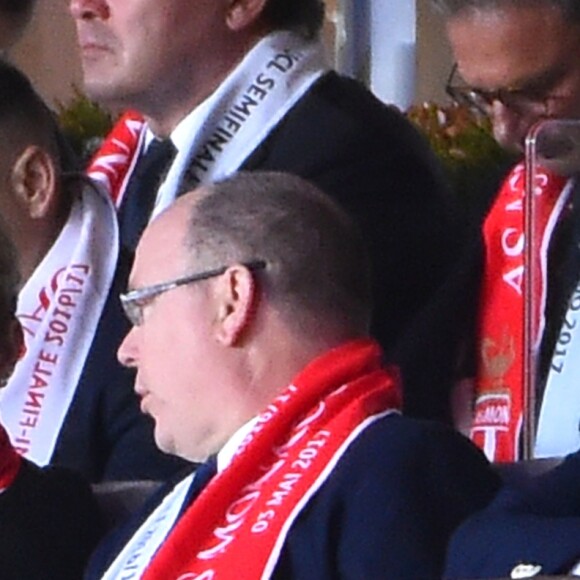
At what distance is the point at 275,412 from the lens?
1.51 m

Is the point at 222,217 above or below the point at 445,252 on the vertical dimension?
above

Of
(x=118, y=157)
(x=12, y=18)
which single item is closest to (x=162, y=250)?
(x=118, y=157)

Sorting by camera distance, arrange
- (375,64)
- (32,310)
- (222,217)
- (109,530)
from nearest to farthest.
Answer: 1. (222,217)
2. (109,530)
3. (32,310)
4. (375,64)

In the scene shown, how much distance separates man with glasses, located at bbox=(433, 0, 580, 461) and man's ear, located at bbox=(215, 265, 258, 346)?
31 cm

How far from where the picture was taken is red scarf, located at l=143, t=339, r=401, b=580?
147 cm

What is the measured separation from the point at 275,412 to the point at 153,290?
0.19 metres

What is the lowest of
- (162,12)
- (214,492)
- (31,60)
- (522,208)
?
(31,60)

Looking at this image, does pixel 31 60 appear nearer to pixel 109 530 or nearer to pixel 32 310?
pixel 32 310

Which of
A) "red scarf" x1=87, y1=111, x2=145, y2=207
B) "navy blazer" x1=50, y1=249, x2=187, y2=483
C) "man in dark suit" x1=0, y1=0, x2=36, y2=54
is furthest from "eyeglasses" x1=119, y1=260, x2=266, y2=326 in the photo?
"man in dark suit" x1=0, y1=0, x2=36, y2=54

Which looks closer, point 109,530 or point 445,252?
point 109,530

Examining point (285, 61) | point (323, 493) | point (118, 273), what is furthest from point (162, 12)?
point (323, 493)

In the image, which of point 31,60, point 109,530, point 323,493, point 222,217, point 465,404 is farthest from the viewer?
point 31,60

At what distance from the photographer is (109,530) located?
1729mm

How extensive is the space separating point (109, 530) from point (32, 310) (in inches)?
13.9
